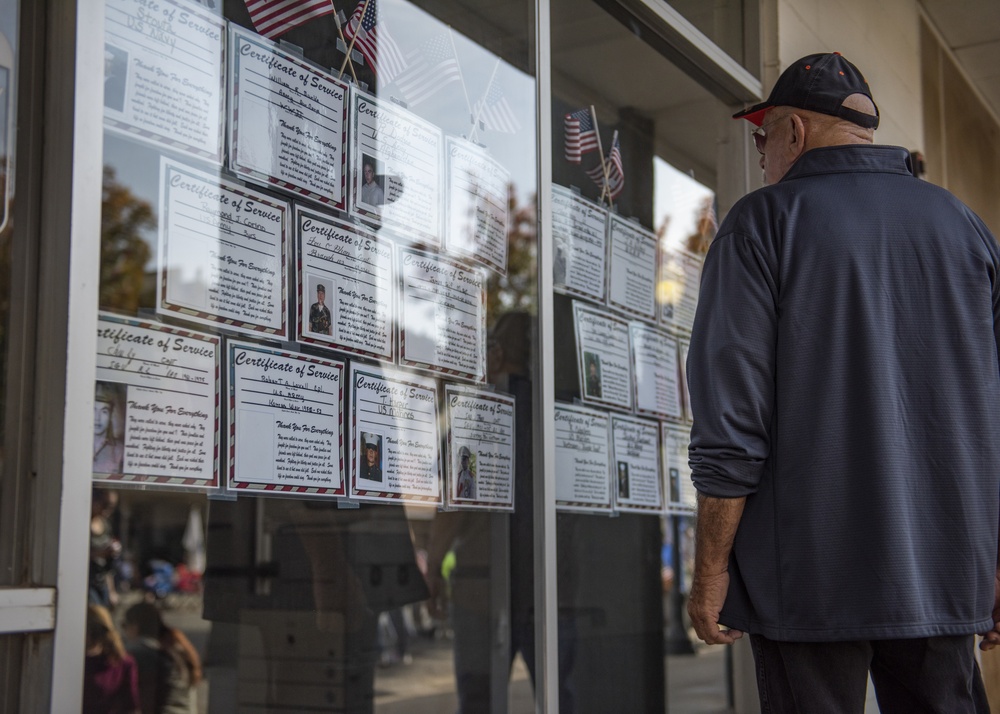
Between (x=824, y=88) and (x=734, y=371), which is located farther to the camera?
(x=824, y=88)

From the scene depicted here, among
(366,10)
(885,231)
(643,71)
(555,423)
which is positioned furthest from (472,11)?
(885,231)

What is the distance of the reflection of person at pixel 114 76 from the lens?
6.70 ft

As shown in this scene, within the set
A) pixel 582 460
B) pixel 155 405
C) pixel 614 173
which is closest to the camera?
pixel 155 405

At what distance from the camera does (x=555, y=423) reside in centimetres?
344

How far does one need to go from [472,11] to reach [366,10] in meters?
0.50

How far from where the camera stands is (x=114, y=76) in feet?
6.77

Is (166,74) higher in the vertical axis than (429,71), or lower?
lower

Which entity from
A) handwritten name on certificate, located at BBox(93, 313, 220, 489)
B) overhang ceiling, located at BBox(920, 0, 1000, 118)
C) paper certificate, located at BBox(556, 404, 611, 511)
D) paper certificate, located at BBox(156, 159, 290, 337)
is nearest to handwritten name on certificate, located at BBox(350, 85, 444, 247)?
paper certificate, located at BBox(156, 159, 290, 337)

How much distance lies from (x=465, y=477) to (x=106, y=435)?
→ 1251 mm

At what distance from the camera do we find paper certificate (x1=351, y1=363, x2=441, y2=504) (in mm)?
2670

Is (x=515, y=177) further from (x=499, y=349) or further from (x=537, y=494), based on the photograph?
(x=537, y=494)

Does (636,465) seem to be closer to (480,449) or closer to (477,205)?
(480,449)

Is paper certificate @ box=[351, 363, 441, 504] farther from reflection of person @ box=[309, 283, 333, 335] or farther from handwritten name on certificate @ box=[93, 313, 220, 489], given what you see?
handwritten name on certificate @ box=[93, 313, 220, 489]

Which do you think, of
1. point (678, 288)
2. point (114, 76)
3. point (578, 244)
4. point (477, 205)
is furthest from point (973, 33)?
point (114, 76)
